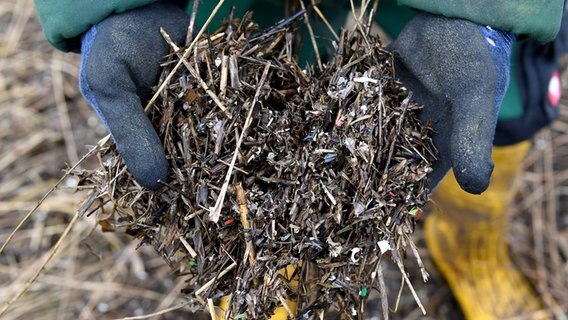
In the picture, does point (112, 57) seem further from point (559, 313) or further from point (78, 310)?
point (559, 313)

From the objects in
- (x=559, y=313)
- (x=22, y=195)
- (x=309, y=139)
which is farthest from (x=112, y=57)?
(x=559, y=313)

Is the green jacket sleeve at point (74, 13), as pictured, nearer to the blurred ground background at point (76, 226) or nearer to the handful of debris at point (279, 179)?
the handful of debris at point (279, 179)

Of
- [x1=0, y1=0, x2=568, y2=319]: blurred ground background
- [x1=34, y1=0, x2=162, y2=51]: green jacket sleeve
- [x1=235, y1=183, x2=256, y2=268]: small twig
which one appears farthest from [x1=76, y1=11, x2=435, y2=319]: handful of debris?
[x1=0, y1=0, x2=568, y2=319]: blurred ground background

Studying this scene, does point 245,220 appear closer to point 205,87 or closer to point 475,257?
point 205,87

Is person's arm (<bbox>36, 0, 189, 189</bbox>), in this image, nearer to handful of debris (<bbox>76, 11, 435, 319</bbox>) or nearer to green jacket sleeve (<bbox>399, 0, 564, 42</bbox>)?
handful of debris (<bbox>76, 11, 435, 319</bbox>)

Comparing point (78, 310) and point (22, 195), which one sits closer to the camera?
point (78, 310)

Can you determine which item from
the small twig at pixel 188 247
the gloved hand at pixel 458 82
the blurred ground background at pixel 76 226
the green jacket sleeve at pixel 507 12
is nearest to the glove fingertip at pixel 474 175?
the gloved hand at pixel 458 82
